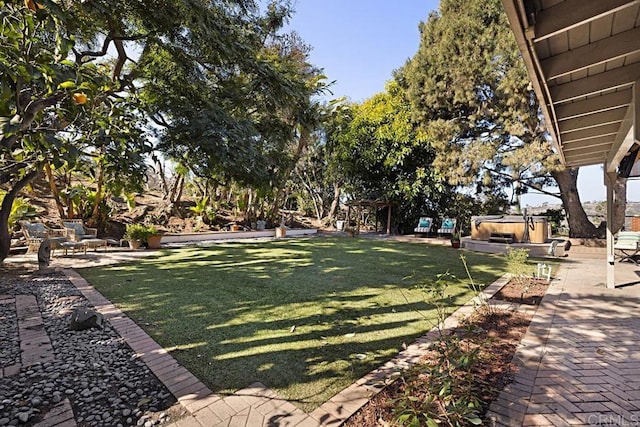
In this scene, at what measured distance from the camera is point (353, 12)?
9555mm

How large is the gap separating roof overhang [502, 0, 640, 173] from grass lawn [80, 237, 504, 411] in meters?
3.12

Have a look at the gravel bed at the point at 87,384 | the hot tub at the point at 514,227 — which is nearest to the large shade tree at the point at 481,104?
the hot tub at the point at 514,227

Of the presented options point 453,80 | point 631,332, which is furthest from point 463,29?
point 631,332

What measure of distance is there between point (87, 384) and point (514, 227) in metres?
15.7

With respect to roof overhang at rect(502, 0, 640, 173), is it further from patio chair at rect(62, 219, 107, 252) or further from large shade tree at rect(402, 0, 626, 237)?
patio chair at rect(62, 219, 107, 252)

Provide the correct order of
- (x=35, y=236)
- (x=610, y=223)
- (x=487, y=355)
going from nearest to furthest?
(x=487, y=355) < (x=610, y=223) < (x=35, y=236)

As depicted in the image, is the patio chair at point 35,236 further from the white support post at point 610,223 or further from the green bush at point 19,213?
the white support post at point 610,223

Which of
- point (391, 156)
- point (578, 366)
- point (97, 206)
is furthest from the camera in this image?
point (391, 156)

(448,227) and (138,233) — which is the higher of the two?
(448,227)

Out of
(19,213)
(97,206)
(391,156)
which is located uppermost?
(391,156)

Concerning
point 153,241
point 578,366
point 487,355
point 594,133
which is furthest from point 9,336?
point 594,133

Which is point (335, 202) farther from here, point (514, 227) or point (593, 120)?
point (593, 120)

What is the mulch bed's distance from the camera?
220 centimetres

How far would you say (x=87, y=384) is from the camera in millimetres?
2506
